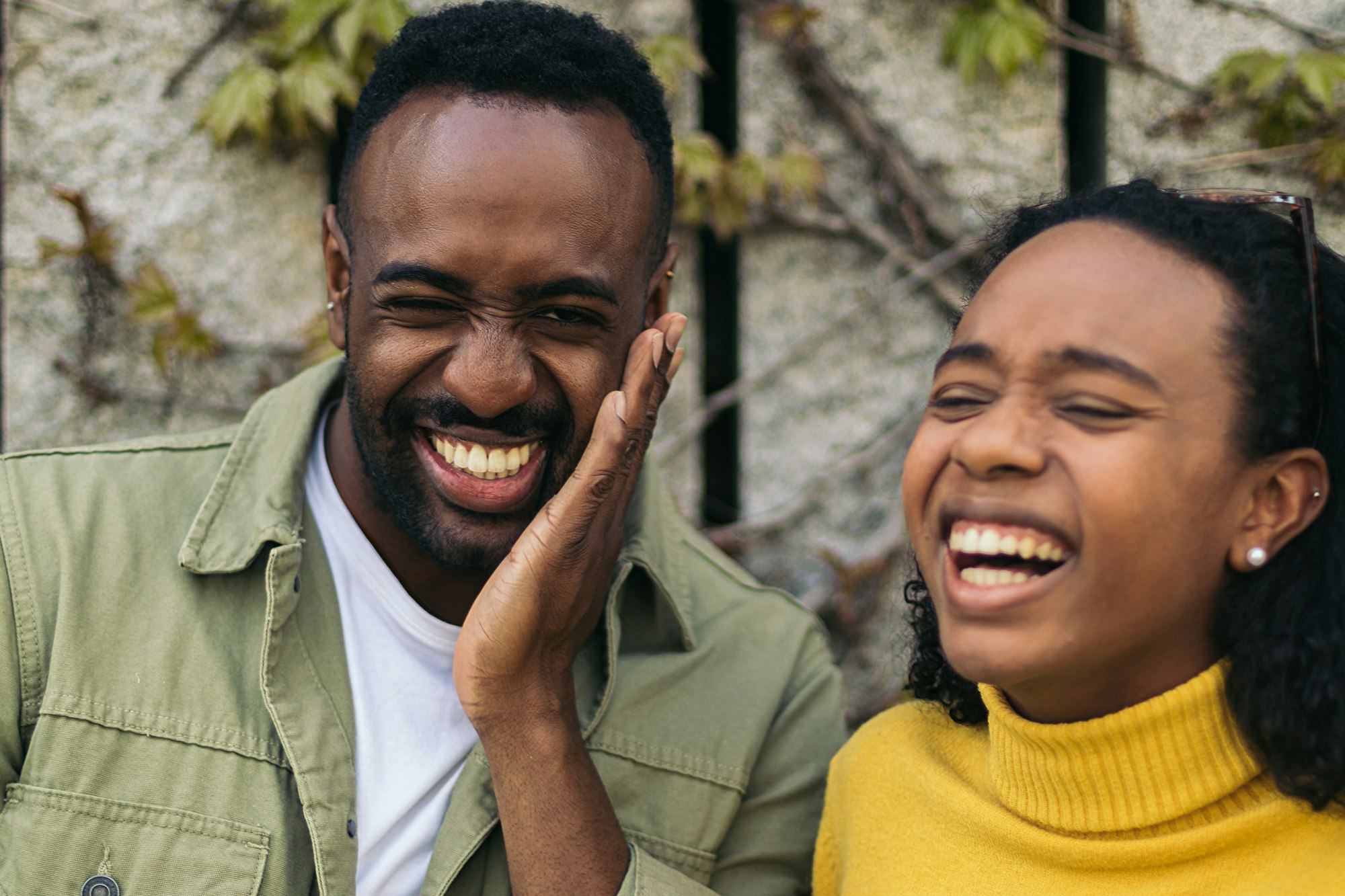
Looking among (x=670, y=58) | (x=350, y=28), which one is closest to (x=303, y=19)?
(x=350, y=28)

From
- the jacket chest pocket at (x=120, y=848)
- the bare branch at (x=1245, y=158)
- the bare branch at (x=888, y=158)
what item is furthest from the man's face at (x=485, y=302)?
the bare branch at (x=1245, y=158)

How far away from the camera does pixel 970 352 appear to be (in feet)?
5.23

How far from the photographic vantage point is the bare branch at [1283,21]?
314 centimetres

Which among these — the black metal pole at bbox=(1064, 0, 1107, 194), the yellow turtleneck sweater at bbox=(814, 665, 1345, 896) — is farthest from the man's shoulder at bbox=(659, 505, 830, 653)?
the black metal pole at bbox=(1064, 0, 1107, 194)

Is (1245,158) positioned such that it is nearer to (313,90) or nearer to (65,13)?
(313,90)

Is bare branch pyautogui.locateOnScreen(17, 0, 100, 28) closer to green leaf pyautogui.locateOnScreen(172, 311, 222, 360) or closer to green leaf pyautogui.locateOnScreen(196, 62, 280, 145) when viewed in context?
green leaf pyautogui.locateOnScreen(196, 62, 280, 145)

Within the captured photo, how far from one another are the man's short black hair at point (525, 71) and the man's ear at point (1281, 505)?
113 cm

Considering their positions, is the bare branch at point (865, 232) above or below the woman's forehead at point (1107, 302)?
above

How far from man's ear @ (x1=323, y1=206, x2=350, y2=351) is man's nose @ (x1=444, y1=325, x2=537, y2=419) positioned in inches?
13.8

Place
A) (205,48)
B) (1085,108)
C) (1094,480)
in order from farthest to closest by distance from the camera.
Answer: (1085,108) < (205,48) < (1094,480)

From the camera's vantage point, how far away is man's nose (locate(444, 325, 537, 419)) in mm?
1969

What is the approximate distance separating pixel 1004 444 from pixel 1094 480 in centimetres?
12

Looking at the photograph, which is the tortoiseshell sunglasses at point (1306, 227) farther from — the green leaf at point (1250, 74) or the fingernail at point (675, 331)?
the green leaf at point (1250, 74)

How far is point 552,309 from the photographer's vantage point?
2023 mm
